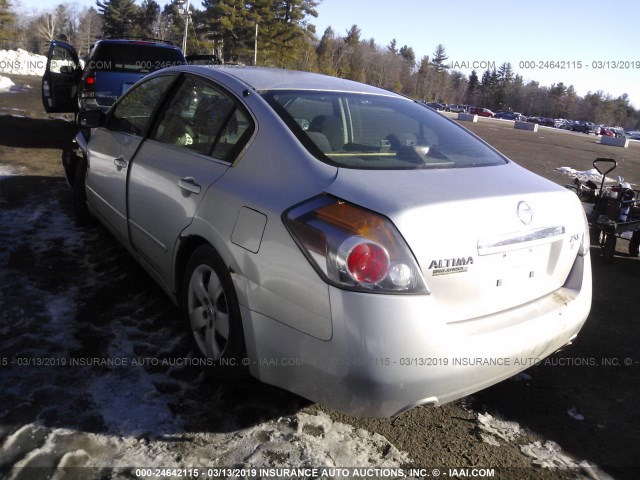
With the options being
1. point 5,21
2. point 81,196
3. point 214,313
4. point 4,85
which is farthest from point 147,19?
point 214,313

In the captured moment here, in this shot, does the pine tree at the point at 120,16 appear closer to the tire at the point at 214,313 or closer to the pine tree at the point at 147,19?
the pine tree at the point at 147,19

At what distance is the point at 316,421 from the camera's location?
2645 mm

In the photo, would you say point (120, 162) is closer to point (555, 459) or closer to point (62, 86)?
point (555, 459)

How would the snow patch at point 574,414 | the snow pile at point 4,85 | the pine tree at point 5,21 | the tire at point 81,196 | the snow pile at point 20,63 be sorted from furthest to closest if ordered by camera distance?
the pine tree at point 5,21
the snow pile at point 20,63
the snow pile at point 4,85
the tire at point 81,196
the snow patch at point 574,414

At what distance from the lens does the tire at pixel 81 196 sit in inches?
196

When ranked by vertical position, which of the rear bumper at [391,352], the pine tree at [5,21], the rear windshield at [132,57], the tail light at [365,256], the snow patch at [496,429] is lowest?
the snow patch at [496,429]

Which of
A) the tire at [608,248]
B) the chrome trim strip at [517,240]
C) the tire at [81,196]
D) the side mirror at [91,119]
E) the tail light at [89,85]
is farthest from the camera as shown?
the tail light at [89,85]

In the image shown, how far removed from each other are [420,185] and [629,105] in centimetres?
12731

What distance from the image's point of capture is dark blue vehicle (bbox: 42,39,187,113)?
9.27m

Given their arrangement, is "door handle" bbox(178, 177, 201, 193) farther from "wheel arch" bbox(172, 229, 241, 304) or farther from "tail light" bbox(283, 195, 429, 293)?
"tail light" bbox(283, 195, 429, 293)

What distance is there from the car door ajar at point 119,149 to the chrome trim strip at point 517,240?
2416 millimetres

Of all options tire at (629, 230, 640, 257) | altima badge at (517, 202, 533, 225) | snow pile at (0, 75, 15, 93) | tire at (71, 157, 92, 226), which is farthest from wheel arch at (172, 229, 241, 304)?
snow pile at (0, 75, 15, 93)

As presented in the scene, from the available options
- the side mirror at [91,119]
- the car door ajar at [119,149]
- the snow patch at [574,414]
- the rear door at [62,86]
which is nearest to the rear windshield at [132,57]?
the rear door at [62,86]

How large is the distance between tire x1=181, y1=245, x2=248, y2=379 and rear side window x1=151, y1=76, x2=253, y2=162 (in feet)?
1.87
